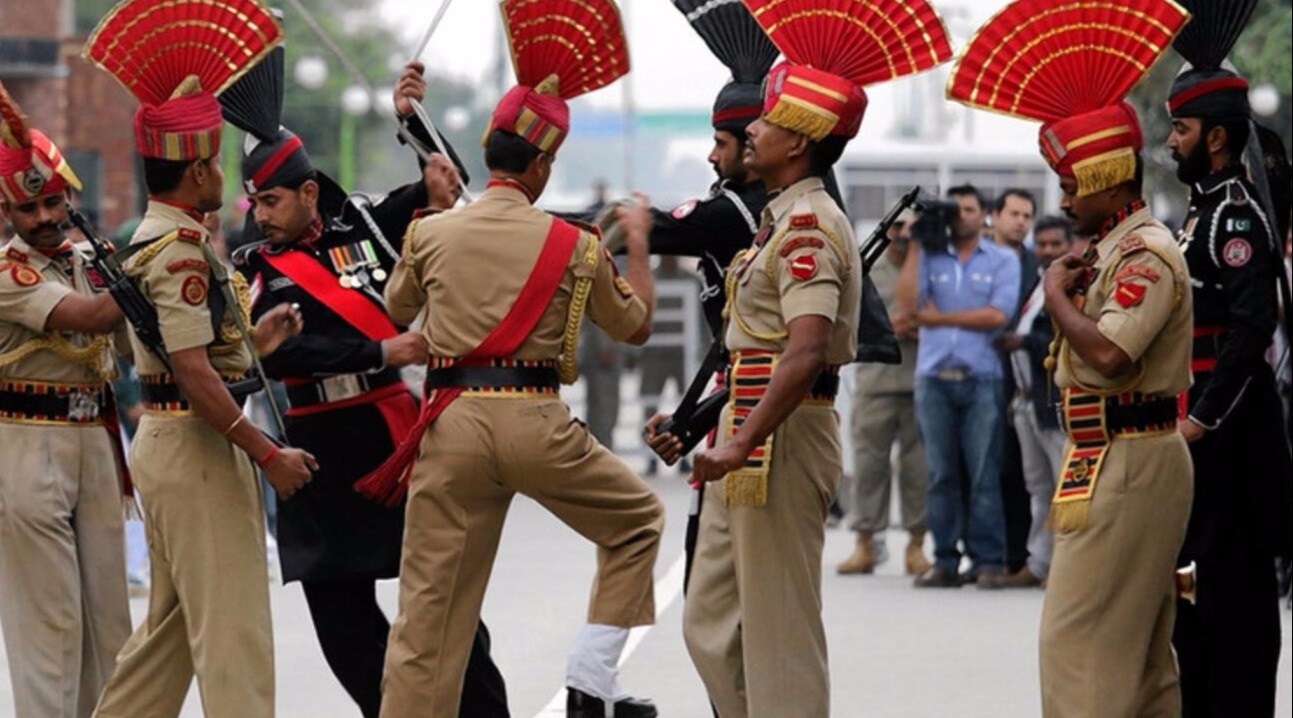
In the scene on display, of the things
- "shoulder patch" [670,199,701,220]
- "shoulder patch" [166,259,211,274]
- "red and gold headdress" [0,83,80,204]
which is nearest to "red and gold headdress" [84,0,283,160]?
"shoulder patch" [166,259,211,274]

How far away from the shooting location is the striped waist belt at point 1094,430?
23.1 ft

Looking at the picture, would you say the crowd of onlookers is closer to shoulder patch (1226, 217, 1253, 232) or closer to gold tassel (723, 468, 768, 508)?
shoulder patch (1226, 217, 1253, 232)

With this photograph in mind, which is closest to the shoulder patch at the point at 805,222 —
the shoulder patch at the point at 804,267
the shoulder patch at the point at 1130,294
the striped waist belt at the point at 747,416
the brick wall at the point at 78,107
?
the shoulder patch at the point at 804,267

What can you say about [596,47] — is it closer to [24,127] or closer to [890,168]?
[24,127]

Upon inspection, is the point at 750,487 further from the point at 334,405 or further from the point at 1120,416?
the point at 334,405

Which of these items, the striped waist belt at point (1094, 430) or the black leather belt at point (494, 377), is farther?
the black leather belt at point (494, 377)

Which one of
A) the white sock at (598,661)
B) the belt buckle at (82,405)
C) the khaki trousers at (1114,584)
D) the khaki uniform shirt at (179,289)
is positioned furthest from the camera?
the white sock at (598,661)

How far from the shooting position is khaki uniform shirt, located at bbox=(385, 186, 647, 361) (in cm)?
750

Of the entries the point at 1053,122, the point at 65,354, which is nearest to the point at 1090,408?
the point at 1053,122

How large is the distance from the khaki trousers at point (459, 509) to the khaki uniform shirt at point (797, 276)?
0.63 meters

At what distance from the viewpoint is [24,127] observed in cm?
792

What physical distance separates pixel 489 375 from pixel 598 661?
143cm

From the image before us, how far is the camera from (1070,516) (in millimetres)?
7059

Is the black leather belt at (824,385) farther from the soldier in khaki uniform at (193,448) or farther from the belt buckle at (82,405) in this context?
the belt buckle at (82,405)
